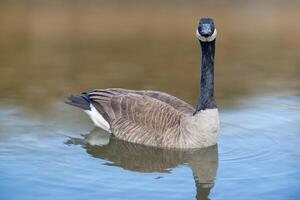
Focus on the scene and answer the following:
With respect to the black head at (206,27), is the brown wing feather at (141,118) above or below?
below

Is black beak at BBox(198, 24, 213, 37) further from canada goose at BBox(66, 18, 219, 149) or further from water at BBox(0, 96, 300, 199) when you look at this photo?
water at BBox(0, 96, 300, 199)

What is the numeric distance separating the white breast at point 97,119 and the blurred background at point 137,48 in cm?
111

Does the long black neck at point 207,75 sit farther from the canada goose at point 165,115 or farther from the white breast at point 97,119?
the white breast at point 97,119

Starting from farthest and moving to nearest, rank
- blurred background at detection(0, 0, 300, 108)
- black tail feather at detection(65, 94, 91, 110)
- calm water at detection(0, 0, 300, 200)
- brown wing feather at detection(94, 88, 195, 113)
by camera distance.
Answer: blurred background at detection(0, 0, 300, 108), black tail feather at detection(65, 94, 91, 110), brown wing feather at detection(94, 88, 195, 113), calm water at detection(0, 0, 300, 200)

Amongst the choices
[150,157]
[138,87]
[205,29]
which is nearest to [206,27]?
[205,29]

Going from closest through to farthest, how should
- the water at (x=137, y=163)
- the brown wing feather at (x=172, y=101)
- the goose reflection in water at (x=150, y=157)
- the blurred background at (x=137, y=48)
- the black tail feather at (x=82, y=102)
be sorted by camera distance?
the water at (x=137, y=163) → the goose reflection in water at (x=150, y=157) → the brown wing feather at (x=172, y=101) → the black tail feather at (x=82, y=102) → the blurred background at (x=137, y=48)

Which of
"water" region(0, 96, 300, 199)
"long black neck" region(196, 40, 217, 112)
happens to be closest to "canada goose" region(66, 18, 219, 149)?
"long black neck" region(196, 40, 217, 112)

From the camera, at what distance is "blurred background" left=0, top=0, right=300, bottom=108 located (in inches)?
379

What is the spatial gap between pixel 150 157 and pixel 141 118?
1.66 feet

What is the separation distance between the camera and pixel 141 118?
6477mm

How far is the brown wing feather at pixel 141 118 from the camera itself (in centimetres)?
632

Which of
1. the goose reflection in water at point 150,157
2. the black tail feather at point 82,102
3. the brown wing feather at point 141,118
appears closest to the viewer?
the goose reflection in water at point 150,157

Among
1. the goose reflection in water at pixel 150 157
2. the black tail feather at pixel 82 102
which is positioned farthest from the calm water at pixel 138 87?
the black tail feather at pixel 82 102

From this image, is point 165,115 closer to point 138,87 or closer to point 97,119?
Answer: point 97,119
